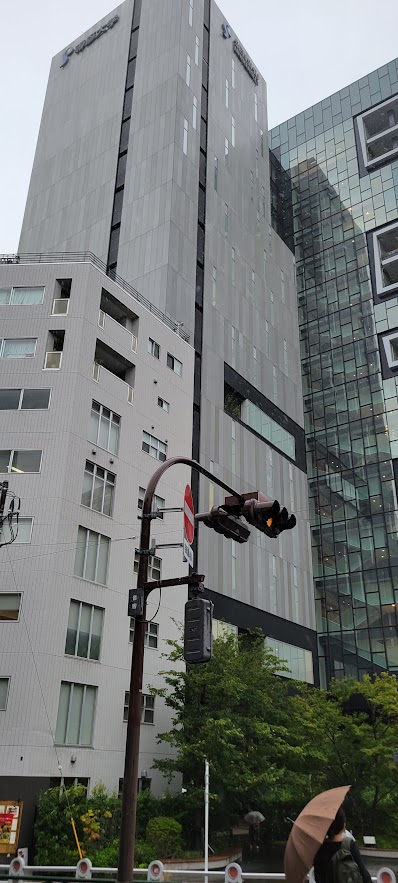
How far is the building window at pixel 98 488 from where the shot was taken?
31.4m

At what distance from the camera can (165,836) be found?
1005 inches

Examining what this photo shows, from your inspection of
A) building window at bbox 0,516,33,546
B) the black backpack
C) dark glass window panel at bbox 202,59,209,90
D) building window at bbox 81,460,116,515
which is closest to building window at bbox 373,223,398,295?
dark glass window panel at bbox 202,59,209,90

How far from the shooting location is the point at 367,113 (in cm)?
7581

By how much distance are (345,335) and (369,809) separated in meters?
47.6

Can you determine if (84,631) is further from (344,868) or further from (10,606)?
(344,868)

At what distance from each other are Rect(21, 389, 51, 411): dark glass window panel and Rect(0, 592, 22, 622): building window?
8902 mm

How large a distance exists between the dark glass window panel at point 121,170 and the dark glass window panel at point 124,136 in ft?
2.76

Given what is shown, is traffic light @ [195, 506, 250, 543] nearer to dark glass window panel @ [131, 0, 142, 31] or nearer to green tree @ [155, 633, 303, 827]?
green tree @ [155, 633, 303, 827]

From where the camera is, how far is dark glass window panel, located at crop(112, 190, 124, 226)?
56213 millimetres

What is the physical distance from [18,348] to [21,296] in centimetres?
321

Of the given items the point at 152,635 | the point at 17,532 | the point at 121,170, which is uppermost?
the point at 121,170

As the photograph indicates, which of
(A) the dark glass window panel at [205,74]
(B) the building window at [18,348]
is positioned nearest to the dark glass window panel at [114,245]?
(A) the dark glass window panel at [205,74]

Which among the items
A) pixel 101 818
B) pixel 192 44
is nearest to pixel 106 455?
pixel 101 818

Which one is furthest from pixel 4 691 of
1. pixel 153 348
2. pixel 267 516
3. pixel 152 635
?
pixel 153 348
